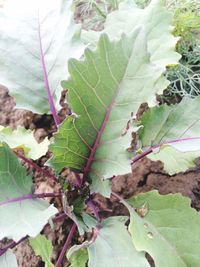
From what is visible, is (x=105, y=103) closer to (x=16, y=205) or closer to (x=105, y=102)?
(x=105, y=102)

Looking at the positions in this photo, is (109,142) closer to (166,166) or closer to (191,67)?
(166,166)

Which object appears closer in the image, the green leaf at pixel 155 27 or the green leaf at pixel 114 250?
the green leaf at pixel 114 250

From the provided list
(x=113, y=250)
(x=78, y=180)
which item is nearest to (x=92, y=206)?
(x=78, y=180)

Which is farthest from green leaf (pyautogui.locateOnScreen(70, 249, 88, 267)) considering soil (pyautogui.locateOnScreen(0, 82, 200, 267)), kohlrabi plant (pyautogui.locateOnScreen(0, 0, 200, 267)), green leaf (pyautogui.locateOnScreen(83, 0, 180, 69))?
green leaf (pyautogui.locateOnScreen(83, 0, 180, 69))

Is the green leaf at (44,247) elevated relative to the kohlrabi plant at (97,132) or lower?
lower

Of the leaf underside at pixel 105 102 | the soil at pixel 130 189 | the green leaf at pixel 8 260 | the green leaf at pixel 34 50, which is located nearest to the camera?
the leaf underside at pixel 105 102

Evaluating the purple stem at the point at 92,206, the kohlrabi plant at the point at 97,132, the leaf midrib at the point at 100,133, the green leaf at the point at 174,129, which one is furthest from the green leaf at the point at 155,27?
the purple stem at the point at 92,206

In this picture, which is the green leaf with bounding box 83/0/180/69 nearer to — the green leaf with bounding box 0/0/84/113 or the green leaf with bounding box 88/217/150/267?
the green leaf with bounding box 0/0/84/113

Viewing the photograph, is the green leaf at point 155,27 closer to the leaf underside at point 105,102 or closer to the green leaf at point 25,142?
the leaf underside at point 105,102
